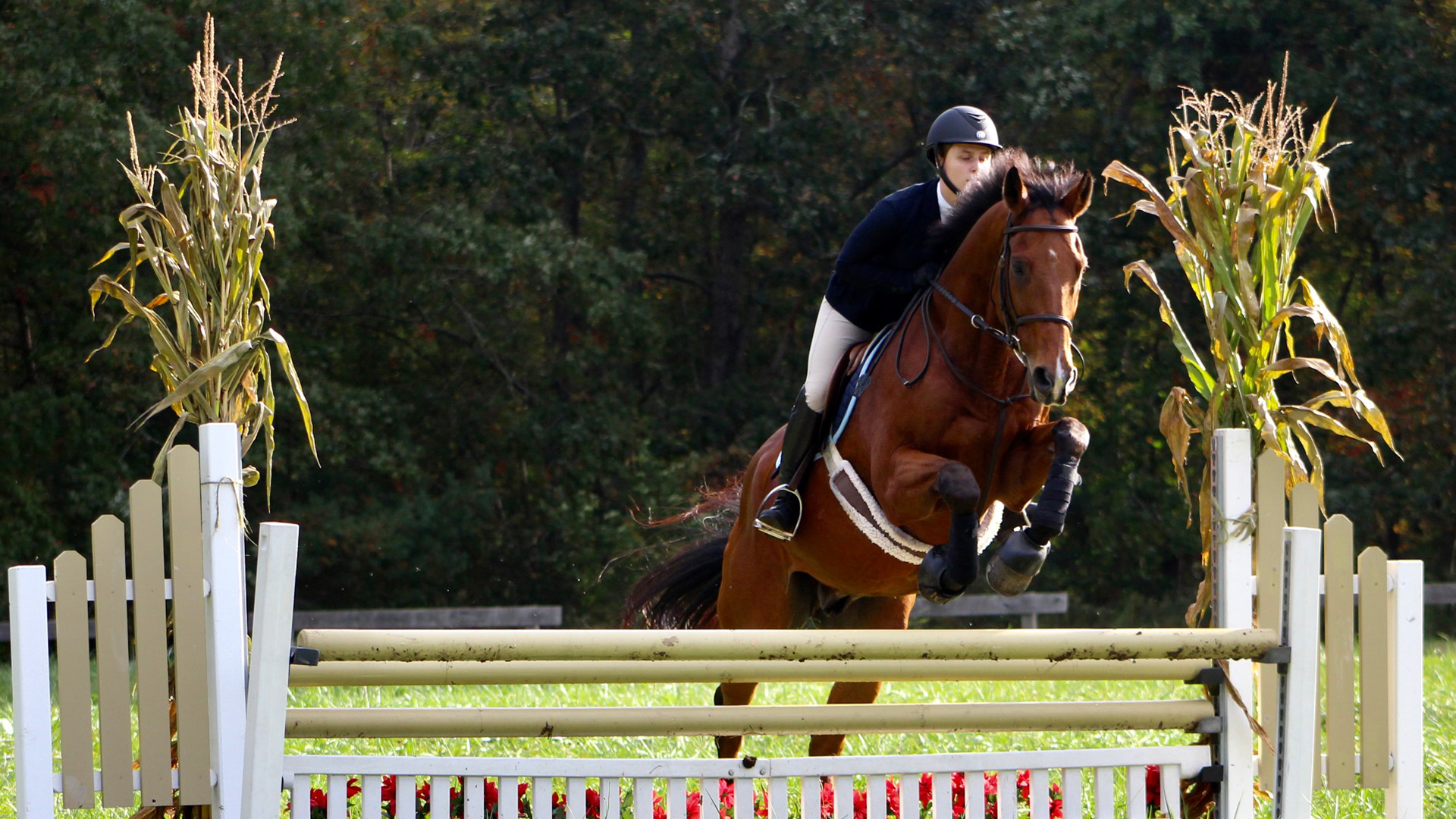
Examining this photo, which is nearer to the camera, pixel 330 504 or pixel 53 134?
pixel 53 134

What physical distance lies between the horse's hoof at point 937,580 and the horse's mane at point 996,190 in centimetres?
82

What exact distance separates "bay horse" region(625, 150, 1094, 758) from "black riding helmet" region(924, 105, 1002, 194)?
18cm

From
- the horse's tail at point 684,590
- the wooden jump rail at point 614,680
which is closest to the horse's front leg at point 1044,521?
the wooden jump rail at point 614,680

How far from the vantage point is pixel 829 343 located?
13.2 ft

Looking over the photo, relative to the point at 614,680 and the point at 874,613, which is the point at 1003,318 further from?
the point at 614,680

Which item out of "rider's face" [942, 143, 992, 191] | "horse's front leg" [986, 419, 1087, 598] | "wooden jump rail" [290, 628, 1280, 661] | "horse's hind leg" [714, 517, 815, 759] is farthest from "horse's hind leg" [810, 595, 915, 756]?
"wooden jump rail" [290, 628, 1280, 661]

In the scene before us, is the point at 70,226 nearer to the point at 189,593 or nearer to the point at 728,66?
the point at 728,66

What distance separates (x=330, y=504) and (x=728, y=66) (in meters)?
5.35

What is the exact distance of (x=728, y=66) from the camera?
13273 millimetres

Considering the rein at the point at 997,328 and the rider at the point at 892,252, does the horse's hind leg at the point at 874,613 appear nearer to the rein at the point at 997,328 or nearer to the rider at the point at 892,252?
the rider at the point at 892,252

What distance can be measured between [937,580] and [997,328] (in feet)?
2.03

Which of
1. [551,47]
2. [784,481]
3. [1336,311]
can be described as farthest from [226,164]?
[1336,311]

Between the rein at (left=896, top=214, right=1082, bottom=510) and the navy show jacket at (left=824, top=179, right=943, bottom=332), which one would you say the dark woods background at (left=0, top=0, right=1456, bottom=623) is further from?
the rein at (left=896, top=214, right=1082, bottom=510)

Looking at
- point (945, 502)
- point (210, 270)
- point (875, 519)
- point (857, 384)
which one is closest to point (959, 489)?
point (945, 502)
